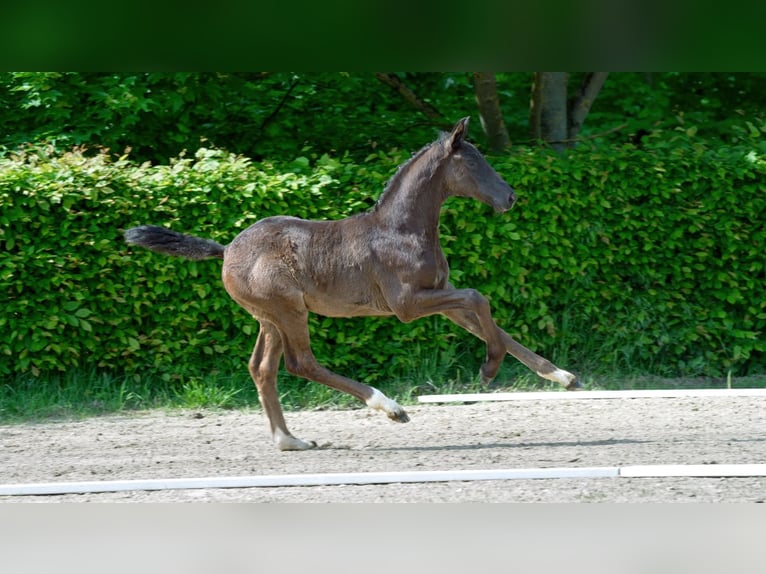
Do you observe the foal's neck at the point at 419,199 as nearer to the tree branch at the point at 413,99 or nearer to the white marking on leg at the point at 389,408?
the white marking on leg at the point at 389,408

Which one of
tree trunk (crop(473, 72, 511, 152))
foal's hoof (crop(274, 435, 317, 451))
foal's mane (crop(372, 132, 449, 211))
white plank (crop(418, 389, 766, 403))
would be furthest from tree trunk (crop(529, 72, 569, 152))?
foal's hoof (crop(274, 435, 317, 451))

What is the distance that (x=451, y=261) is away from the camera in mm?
9391

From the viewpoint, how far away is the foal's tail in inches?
267

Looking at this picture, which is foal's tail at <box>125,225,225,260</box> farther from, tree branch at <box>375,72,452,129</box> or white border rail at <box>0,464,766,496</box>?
tree branch at <box>375,72,452,129</box>

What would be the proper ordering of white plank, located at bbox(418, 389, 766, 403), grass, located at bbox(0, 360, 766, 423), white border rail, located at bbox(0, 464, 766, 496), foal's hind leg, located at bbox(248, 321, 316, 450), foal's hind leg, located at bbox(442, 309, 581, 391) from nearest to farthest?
white border rail, located at bbox(0, 464, 766, 496) < foal's hind leg, located at bbox(442, 309, 581, 391) < foal's hind leg, located at bbox(248, 321, 316, 450) < white plank, located at bbox(418, 389, 766, 403) < grass, located at bbox(0, 360, 766, 423)

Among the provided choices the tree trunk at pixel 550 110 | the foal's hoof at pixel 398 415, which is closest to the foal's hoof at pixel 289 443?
the foal's hoof at pixel 398 415

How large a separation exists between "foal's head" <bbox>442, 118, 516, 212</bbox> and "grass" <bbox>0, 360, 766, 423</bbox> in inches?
114

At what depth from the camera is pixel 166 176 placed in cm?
899

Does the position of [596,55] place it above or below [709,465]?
above

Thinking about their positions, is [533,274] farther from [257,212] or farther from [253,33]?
[253,33]

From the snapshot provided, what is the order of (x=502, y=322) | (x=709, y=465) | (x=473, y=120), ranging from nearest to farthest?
1. (x=709, y=465)
2. (x=502, y=322)
3. (x=473, y=120)

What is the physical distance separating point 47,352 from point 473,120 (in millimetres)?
6353

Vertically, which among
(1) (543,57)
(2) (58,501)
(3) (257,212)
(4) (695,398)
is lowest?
(4) (695,398)

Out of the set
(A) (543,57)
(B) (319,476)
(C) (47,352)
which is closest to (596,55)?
(A) (543,57)
